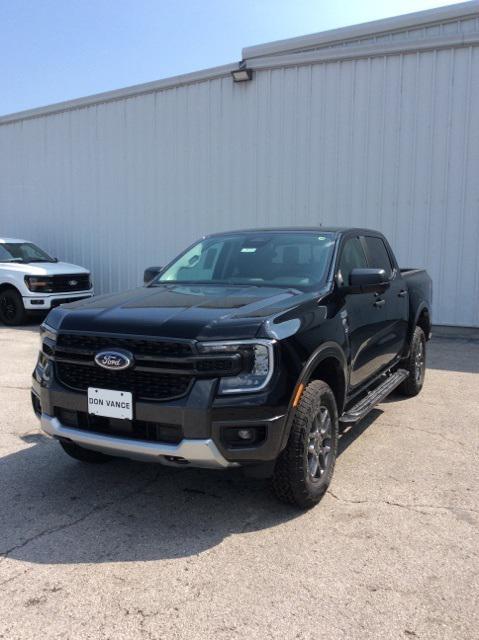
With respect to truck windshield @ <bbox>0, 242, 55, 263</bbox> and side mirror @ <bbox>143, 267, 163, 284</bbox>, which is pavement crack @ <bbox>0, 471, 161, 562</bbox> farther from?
truck windshield @ <bbox>0, 242, 55, 263</bbox>

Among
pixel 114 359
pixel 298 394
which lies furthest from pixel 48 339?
pixel 298 394

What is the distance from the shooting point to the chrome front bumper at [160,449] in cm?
304

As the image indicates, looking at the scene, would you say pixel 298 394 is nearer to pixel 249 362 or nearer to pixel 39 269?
pixel 249 362

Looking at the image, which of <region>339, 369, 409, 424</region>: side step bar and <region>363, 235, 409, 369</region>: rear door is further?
<region>363, 235, 409, 369</region>: rear door

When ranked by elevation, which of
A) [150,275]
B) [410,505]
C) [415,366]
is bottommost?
[410,505]

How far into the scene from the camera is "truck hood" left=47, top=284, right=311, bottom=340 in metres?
3.15

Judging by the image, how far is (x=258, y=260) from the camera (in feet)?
15.1

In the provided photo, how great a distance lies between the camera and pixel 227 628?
2459 millimetres

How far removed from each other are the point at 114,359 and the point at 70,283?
29.8 feet

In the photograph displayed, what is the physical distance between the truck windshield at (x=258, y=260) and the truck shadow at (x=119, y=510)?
1.48 metres

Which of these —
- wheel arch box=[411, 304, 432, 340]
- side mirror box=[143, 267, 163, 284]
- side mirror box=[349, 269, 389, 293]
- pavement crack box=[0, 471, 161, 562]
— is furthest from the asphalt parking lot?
wheel arch box=[411, 304, 432, 340]

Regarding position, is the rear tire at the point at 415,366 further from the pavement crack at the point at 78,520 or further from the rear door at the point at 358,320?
the pavement crack at the point at 78,520

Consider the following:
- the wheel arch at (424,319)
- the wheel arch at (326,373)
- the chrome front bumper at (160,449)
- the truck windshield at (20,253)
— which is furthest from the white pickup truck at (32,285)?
the wheel arch at (326,373)

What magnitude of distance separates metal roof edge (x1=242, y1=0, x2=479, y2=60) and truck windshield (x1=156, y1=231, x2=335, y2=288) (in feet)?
26.0
